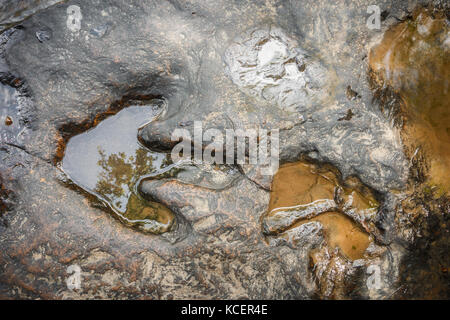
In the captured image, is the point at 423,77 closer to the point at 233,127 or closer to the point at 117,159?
the point at 233,127

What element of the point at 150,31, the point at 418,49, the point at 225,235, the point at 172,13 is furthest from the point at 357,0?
the point at 225,235

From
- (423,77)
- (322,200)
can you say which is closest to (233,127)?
(322,200)

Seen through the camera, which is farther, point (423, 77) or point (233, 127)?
point (423, 77)

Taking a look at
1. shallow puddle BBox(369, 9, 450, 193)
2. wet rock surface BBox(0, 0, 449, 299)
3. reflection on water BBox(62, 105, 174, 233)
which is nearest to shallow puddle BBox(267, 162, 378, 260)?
wet rock surface BBox(0, 0, 449, 299)

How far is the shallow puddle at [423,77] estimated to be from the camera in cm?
286

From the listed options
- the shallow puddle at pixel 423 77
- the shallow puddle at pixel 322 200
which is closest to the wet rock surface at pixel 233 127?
the shallow puddle at pixel 322 200

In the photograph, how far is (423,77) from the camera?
9.76ft

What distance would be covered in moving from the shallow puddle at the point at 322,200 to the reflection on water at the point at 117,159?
3.35 feet

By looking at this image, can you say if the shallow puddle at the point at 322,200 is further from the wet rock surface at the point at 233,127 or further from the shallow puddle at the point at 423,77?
the shallow puddle at the point at 423,77

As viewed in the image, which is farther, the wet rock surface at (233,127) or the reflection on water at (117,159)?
the reflection on water at (117,159)

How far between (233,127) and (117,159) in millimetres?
1020

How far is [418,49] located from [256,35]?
54.7 inches

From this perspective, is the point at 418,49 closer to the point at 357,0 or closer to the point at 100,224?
the point at 357,0

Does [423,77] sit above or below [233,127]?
above
